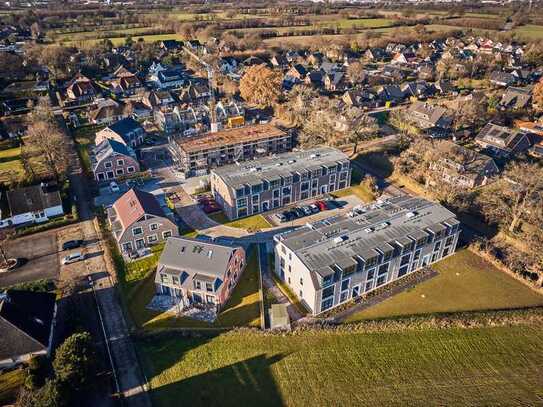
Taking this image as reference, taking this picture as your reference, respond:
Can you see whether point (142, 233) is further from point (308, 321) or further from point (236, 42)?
point (236, 42)

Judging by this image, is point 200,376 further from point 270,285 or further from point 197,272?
point 270,285

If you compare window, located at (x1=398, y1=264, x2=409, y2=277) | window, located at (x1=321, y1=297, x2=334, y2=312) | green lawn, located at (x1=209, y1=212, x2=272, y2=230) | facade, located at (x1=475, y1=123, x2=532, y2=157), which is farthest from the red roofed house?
facade, located at (x1=475, y1=123, x2=532, y2=157)

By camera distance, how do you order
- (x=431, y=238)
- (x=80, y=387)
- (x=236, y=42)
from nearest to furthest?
1. (x=80, y=387)
2. (x=431, y=238)
3. (x=236, y=42)

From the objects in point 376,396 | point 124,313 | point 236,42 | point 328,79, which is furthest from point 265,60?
point 376,396

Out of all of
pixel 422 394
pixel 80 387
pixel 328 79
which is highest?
pixel 328 79

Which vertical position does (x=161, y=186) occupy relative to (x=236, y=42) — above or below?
below

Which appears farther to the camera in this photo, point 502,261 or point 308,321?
point 502,261

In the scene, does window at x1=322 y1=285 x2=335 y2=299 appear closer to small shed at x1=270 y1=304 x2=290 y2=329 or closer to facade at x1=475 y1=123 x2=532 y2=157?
small shed at x1=270 y1=304 x2=290 y2=329
